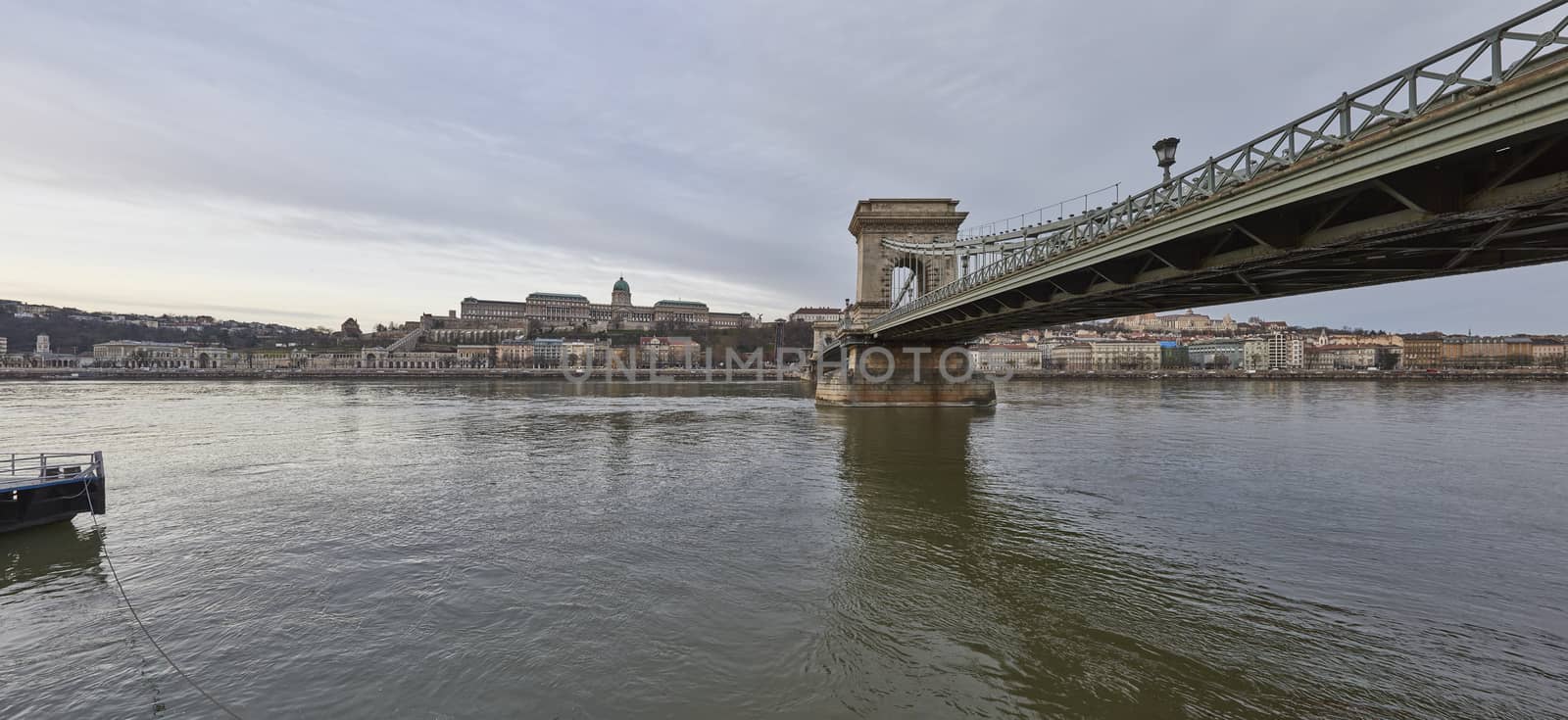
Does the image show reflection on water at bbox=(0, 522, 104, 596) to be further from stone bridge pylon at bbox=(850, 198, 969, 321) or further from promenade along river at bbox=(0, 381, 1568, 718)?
stone bridge pylon at bbox=(850, 198, 969, 321)

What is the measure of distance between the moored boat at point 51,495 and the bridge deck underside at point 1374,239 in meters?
18.2

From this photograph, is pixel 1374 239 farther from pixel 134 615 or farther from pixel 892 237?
pixel 892 237

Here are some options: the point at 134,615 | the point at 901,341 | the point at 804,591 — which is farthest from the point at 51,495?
the point at 901,341

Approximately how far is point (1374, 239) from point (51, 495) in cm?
1997

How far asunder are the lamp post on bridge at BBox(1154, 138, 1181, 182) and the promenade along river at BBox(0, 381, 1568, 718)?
6237 mm

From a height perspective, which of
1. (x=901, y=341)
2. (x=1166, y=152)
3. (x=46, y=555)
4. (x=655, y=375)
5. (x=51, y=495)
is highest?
(x=1166, y=152)

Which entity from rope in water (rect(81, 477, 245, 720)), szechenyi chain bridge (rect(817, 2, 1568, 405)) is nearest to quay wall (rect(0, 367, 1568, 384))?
szechenyi chain bridge (rect(817, 2, 1568, 405))

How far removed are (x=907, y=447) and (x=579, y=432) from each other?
42.0ft

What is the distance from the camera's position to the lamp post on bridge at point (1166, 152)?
10.8m

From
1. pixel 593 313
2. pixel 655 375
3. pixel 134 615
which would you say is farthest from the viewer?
pixel 593 313

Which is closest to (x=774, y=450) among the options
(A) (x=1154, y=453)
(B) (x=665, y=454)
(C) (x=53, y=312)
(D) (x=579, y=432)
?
(B) (x=665, y=454)

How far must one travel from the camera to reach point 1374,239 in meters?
8.13

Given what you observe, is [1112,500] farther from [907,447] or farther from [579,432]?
[579,432]

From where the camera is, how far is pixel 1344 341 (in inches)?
4830
